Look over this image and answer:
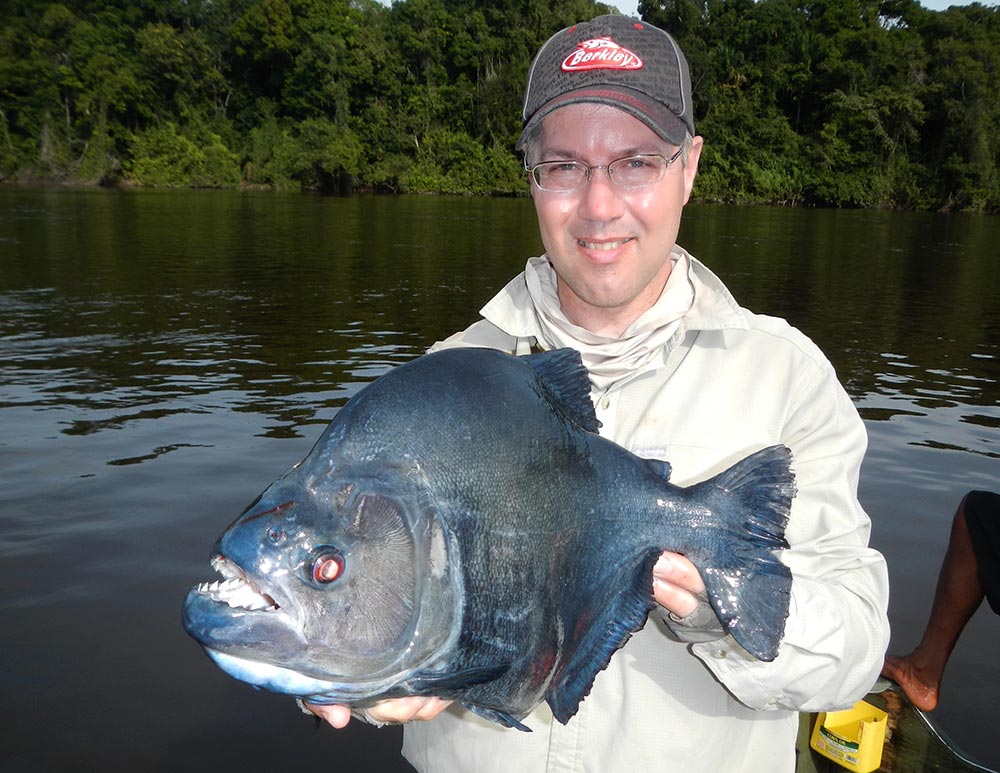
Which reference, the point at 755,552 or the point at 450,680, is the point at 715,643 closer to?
the point at 755,552

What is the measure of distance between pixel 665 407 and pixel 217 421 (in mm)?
8600

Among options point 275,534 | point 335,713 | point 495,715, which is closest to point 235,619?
point 275,534

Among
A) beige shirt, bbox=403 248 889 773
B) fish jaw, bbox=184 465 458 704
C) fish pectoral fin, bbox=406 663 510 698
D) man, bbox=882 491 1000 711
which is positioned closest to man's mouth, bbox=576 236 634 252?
beige shirt, bbox=403 248 889 773

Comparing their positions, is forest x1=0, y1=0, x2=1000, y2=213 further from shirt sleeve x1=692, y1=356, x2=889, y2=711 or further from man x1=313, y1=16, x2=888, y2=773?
shirt sleeve x1=692, y1=356, x2=889, y2=711

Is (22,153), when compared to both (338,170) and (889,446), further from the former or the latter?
(889,446)

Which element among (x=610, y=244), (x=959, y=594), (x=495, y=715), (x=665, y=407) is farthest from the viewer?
(x=959, y=594)

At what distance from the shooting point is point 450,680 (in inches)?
68.9

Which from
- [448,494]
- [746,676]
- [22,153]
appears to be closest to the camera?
[448,494]

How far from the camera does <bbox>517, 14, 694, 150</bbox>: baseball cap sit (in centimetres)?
274

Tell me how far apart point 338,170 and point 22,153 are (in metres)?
22.9

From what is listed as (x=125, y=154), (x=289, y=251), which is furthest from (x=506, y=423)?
(x=125, y=154)

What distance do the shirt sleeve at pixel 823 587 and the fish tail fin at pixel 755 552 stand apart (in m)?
0.14

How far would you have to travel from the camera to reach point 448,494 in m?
1.80

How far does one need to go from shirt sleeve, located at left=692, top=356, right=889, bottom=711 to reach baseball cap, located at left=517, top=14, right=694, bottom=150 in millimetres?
998
